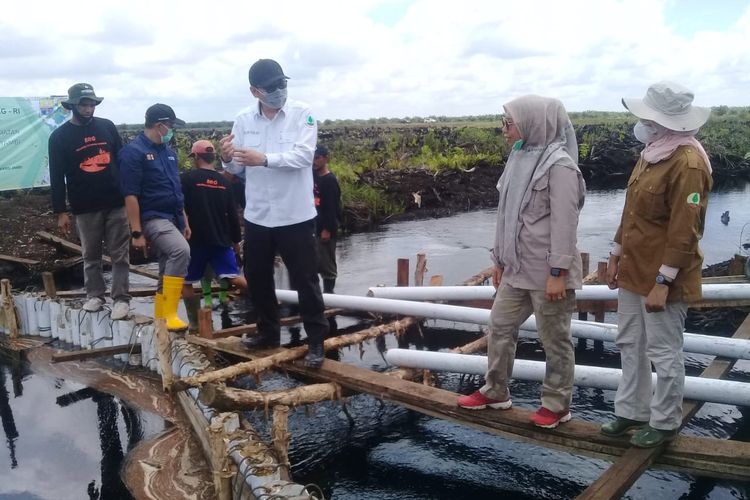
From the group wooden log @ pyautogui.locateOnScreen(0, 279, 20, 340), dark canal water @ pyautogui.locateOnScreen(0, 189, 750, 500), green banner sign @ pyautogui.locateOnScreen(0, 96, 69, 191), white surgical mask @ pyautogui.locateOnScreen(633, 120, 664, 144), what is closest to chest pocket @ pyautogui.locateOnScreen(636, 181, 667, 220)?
white surgical mask @ pyautogui.locateOnScreen(633, 120, 664, 144)

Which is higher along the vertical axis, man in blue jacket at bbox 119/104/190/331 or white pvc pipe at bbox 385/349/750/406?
man in blue jacket at bbox 119/104/190/331

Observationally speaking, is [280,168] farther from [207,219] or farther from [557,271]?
[207,219]

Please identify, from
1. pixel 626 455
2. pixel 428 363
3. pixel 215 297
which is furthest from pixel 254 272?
pixel 215 297

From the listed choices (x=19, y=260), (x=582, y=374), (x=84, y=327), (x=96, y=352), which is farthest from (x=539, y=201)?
(x=19, y=260)

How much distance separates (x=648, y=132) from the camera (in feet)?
11.4

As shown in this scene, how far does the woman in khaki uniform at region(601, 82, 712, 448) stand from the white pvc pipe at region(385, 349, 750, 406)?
0.45m

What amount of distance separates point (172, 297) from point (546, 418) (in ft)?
12.3

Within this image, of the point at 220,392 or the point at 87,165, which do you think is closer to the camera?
the point at 220,392

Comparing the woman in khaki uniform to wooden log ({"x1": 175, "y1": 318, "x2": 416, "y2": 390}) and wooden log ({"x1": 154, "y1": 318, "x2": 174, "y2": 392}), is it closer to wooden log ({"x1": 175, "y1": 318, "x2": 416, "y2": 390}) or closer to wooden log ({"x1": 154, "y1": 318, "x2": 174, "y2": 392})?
wooden log ({"x1": 175, "y1": 318, "x2": 416, "y2": 390})

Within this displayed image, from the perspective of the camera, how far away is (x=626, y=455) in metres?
3.50

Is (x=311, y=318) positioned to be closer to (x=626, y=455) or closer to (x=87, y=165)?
(x=626, y=455)

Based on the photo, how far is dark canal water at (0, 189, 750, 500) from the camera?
175 inches

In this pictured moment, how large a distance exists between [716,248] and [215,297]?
32.6ft

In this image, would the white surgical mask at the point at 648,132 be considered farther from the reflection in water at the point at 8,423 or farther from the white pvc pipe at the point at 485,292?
the reflection in water at the point at 8,423
